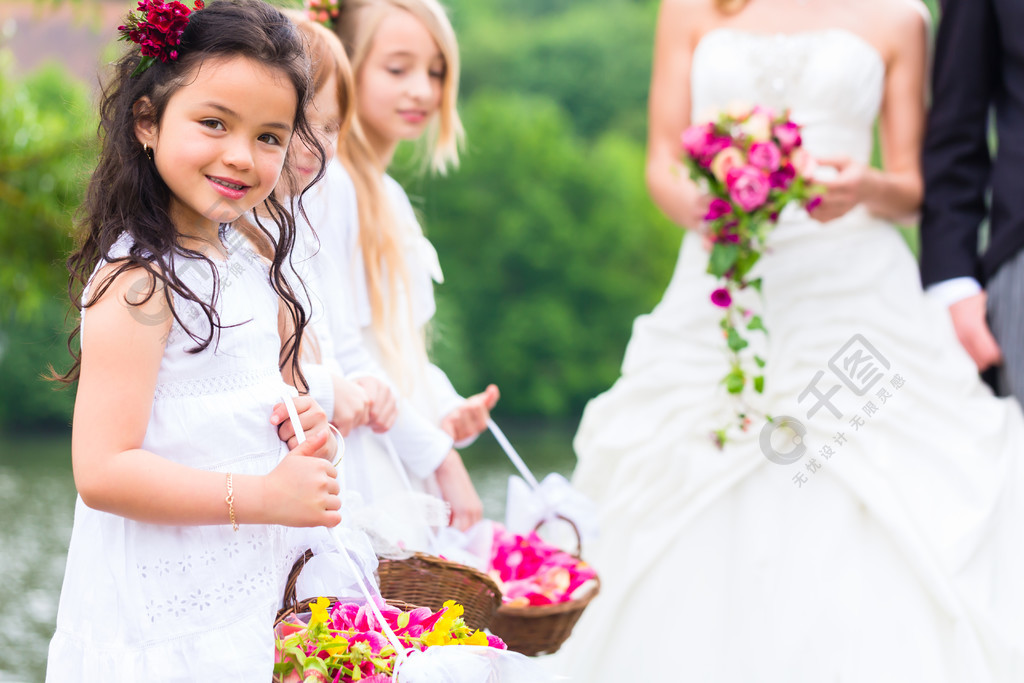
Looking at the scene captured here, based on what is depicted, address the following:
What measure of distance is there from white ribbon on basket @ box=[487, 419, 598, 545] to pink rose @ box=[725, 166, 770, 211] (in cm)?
96

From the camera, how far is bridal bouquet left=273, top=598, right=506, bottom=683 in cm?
162

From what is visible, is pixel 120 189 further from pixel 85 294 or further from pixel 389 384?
pixel 389 384

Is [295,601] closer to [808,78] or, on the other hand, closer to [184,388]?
[184,388]

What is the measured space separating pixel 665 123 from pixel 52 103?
21.9 meters

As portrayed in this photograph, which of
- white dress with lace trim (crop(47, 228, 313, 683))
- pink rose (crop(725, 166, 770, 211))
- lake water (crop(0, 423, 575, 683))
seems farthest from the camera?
lake water (crop(0, 423, 575, 683))

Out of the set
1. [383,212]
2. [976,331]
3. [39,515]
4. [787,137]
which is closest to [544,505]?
[383,212]

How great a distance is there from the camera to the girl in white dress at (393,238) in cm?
261

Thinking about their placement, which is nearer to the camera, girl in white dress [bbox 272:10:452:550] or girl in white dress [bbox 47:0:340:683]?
girl in white dress [bbox 47:0:340:683]

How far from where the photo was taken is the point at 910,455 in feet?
9.48

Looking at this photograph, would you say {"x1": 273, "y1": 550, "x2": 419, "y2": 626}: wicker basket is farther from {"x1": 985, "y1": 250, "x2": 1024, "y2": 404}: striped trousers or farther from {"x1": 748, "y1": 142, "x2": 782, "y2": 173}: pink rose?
{"x1": 985, "y1": 250, "x2": 1024, "y2": 404}: striped trousers

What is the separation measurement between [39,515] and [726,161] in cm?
929

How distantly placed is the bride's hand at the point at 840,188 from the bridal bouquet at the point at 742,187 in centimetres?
11

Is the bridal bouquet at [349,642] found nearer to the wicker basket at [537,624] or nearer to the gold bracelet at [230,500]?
the gold bracelet at [230,500]

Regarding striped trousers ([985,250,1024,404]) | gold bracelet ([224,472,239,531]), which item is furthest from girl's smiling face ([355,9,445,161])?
striped trousers ([985,250,1024,404])
